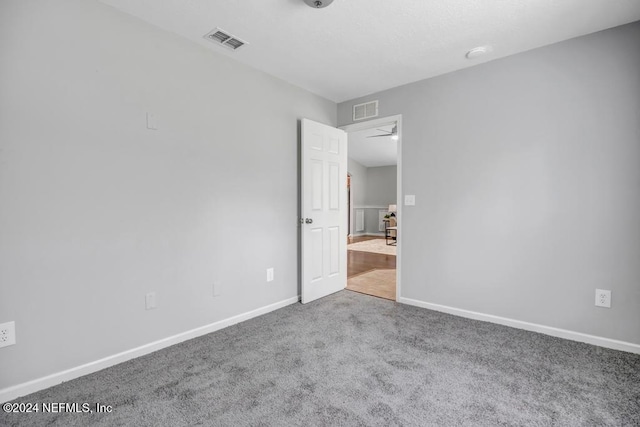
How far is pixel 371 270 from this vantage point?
16.3 feet

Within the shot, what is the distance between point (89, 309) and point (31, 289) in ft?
1.07

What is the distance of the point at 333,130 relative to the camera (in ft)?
12.0

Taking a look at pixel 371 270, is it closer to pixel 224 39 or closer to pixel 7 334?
pixel 224 39

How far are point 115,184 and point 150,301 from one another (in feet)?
2.89

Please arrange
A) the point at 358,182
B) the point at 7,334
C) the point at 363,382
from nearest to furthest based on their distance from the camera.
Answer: the point at 7,334 < the point at 363,382 < the point at 358,182

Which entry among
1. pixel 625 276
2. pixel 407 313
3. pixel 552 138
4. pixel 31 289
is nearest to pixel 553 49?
pixel 552 138

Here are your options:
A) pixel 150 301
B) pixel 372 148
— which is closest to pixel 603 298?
pixel 150 301

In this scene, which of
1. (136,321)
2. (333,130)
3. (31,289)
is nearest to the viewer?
(31,289)

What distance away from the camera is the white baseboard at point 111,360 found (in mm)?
1696

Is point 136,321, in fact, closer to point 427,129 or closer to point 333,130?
point 333,130

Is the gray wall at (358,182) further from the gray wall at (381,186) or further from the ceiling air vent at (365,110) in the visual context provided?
the ceiling air vent at (365,110)

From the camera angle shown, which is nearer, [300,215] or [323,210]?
[300,215]

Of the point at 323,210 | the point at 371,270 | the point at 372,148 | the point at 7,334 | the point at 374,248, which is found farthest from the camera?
the point at 372,148

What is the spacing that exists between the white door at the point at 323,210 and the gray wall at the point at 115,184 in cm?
55
